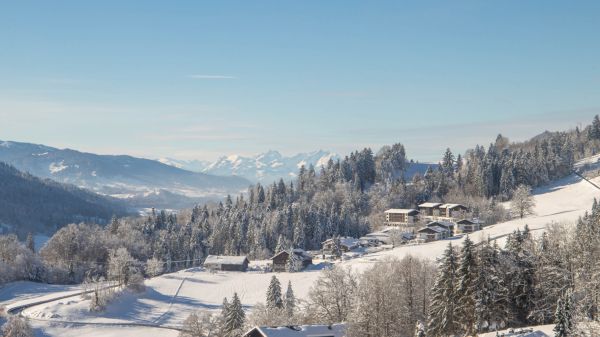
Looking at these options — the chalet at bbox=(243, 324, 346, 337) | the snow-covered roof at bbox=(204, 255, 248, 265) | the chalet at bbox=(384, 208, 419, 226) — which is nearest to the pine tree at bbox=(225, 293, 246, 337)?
the chalet at bbox=(243, 324, 346, 337)

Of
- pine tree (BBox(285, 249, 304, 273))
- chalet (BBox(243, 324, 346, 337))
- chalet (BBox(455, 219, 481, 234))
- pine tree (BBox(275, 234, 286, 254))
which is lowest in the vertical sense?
chalet (BBox(243, 324, 346, 337))

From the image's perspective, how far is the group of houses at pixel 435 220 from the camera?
127 meters

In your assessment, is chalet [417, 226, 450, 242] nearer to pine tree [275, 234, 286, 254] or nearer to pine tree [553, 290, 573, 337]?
pine tree [275, 234, 286, 254]

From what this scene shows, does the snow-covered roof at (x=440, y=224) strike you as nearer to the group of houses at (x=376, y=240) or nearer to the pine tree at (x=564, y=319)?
the group of houses at (x=376, y=240)

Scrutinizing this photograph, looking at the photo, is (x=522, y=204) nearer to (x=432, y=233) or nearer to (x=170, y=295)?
(x=432, y=233)

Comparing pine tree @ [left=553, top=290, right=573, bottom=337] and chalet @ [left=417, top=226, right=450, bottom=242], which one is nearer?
pine tree @ [left=553, top=290, right=573, bottom=337]

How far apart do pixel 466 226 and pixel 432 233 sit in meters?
9.67

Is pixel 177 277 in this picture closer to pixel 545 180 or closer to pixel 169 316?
pixel 169 316

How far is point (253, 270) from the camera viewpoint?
126 meters

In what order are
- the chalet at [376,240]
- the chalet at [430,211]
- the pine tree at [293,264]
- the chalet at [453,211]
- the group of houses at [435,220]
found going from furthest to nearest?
the chalet at [430,211] < the chalet at [453,211] < the chalet at [376,240] < the group of houses at [435,220] < the pine tree at [293,264]

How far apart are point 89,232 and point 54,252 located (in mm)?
12740

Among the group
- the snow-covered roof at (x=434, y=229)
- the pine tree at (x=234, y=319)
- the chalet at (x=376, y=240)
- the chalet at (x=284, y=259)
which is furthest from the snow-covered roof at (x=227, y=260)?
the pine tree at (x=234, y=319)

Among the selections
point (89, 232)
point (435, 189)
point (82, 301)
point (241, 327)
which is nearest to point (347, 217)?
point (435, 189)

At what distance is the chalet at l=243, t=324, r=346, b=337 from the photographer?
42.9 metres
